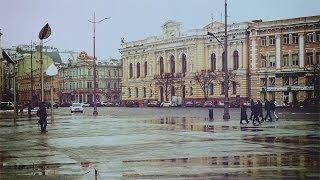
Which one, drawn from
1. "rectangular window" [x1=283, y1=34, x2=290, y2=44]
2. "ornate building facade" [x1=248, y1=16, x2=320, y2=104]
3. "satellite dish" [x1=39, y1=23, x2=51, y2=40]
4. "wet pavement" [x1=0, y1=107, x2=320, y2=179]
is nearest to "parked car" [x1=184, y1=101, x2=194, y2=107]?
"ornate building facade" [x1=248, y1=16, x2=320, y2=104]

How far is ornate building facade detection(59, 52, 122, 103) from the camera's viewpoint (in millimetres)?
101750

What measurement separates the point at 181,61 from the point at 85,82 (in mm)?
27654

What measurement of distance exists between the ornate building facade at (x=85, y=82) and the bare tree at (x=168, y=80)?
763 inches

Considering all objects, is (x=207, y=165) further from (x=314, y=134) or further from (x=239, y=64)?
(x=239, y=64)

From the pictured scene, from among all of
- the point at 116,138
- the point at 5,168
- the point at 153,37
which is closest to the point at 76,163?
the point at 5,168

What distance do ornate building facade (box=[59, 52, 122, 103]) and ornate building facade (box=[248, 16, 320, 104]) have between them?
4089 centimetres

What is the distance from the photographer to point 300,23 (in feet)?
188

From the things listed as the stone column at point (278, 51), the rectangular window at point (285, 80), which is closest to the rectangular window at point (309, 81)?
the rectangular window at point (285, 80)

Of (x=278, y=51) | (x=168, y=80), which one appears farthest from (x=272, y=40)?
(x=168, y=80)

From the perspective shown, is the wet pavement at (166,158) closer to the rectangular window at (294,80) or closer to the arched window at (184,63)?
the rectangular window at (294,80)

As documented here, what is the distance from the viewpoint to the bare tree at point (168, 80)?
80756 mm

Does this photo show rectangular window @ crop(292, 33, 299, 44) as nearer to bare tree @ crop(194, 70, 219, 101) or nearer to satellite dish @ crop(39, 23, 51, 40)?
bare tree @ crop(194, 70, 219, 101)

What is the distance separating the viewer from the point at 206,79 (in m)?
72.8

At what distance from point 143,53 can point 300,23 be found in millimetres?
36605
